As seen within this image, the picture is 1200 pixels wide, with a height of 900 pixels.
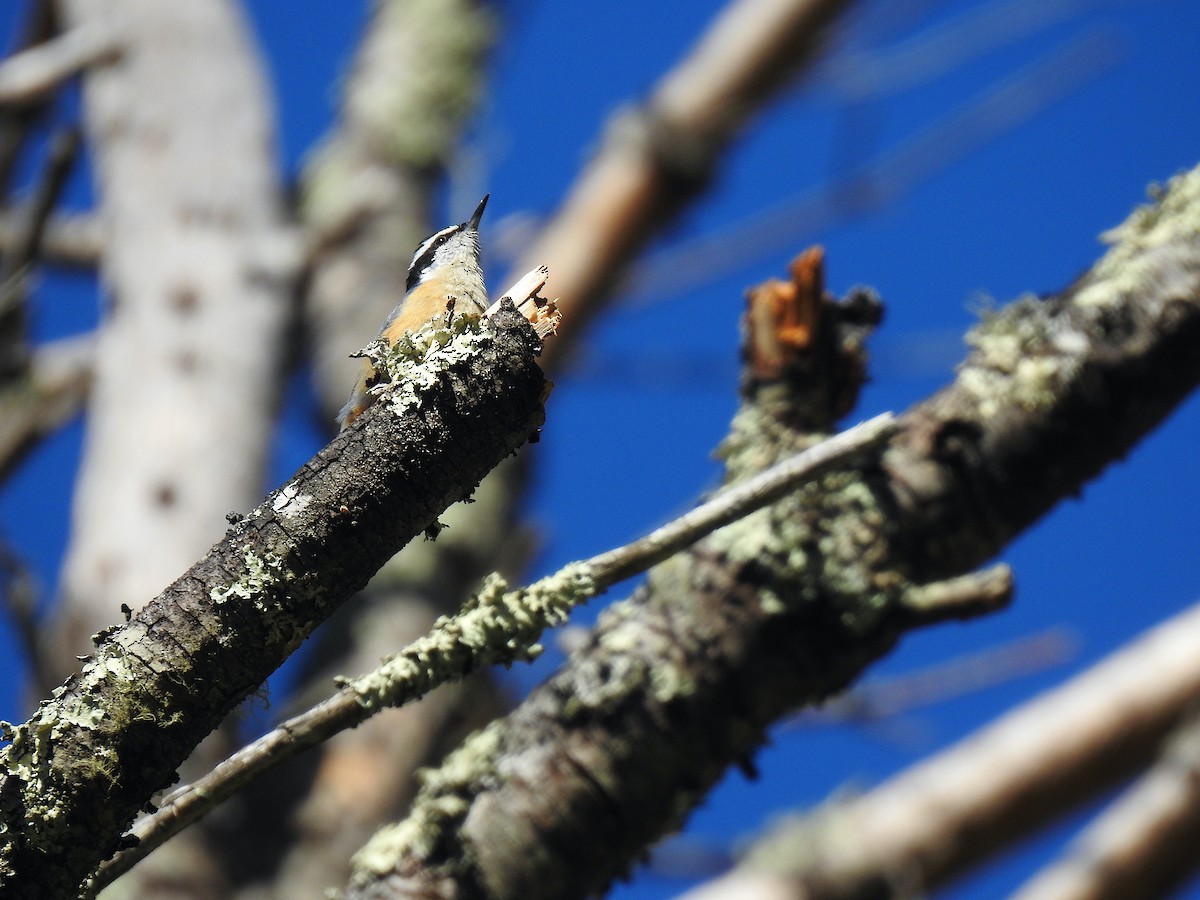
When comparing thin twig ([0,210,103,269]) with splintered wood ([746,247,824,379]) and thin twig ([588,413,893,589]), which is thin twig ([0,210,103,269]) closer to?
splintered wood ([746,247,824,379])

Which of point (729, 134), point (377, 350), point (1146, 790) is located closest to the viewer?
point (377, 350)

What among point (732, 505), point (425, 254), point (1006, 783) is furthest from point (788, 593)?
point (425, 254)

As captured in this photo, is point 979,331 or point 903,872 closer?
point 979,331

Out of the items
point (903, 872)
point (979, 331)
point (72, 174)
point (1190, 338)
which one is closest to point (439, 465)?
point (979, 331)

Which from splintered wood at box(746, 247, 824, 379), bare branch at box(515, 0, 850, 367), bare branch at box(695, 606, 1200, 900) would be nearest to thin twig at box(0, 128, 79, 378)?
bare branch at box(515, 0, 850, 367)

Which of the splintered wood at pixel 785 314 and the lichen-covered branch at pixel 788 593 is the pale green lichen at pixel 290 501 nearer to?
the lichen-covered branch at pixel 788 593

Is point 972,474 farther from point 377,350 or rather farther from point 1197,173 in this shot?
point 377,350

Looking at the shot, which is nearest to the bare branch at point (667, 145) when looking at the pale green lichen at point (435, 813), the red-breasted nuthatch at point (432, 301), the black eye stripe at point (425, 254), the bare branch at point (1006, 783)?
the black eye stripe at point (425, 254)
